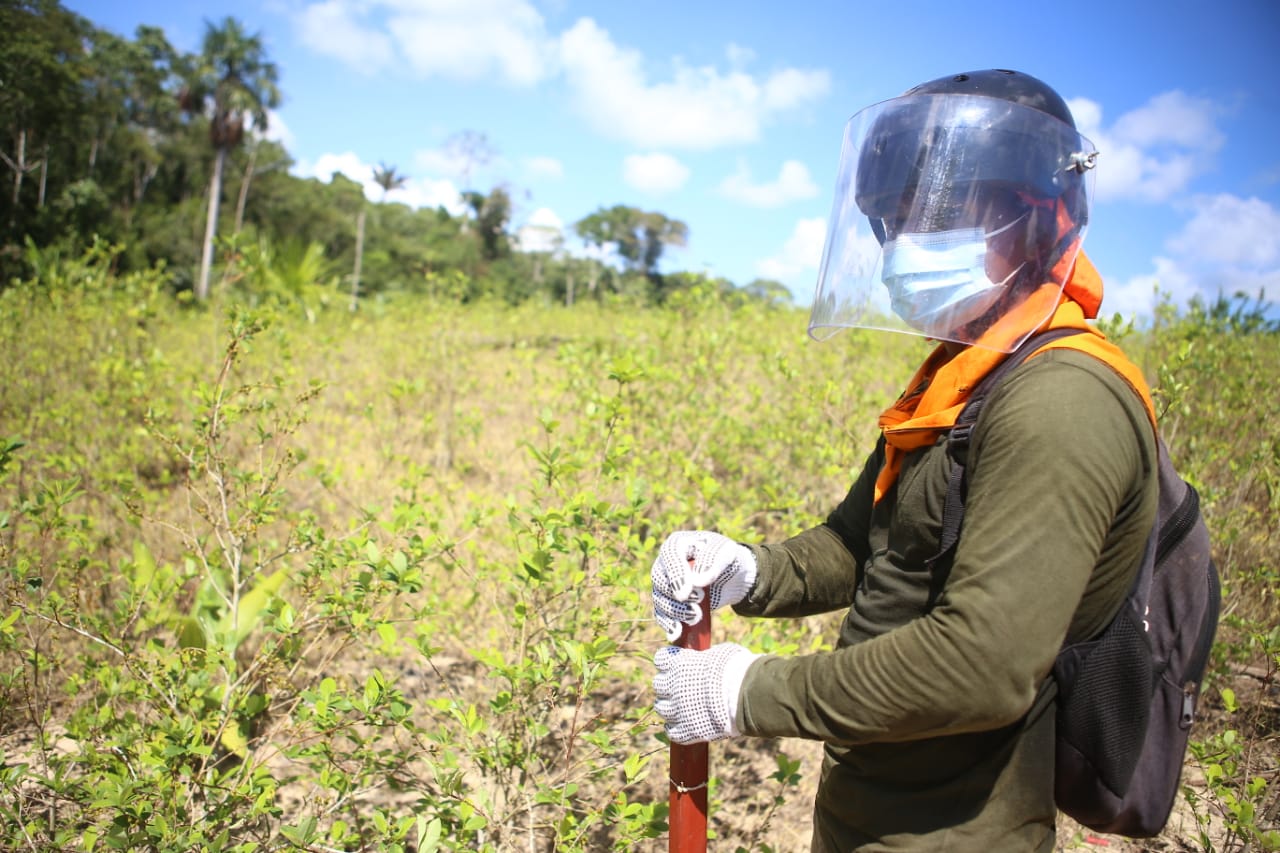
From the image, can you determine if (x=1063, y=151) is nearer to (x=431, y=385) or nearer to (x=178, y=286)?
(x=431, y=385)

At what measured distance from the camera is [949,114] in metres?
1.21

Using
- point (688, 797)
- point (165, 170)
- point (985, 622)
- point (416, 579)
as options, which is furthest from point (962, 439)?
point (165, 170)

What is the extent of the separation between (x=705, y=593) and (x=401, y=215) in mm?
57629

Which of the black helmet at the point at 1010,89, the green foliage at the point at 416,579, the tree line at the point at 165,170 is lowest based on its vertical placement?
the green foliage at the point at 416,579

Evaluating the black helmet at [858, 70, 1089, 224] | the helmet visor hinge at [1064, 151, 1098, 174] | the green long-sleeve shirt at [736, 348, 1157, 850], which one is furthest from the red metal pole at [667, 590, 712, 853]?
the helmet visor hinge at [1064, 151, 1098, 174]

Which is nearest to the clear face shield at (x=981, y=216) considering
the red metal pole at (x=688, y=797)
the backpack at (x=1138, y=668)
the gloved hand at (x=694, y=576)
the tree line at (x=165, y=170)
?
the backpack at (x=1138, y=668)

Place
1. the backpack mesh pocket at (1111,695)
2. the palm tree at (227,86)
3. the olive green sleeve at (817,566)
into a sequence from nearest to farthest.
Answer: the backpack mesh pocket at (1111,695) → the olive green sleeve at (817,566) → the palm tree at (227,86)

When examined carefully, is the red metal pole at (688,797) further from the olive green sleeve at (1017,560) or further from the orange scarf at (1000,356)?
the orange scarf at (1000,356)

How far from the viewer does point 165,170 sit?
33.2m

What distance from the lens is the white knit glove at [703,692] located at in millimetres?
1137

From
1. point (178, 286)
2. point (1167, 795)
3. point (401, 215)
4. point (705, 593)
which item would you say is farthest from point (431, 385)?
point (401, 215)

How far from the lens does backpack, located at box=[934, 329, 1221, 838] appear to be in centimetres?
105

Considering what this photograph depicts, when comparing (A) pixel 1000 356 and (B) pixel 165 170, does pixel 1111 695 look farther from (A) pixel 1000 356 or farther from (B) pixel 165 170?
(B) pixel 165 170

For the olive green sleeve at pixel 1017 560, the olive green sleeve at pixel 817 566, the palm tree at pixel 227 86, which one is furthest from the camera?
the palm tree at pixel 227 86
